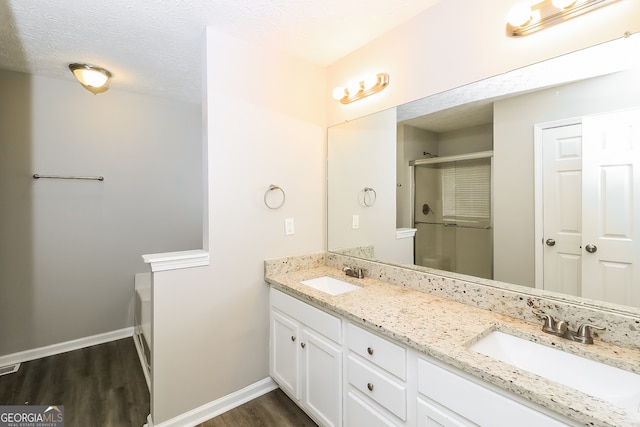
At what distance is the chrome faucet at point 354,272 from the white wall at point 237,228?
381 millimetres

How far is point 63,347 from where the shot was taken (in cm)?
256

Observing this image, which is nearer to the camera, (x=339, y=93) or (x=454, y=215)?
(x=454, y=215)

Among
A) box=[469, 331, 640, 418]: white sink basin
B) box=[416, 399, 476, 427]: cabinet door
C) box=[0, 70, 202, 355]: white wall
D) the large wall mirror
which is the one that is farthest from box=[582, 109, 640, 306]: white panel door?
box=[0, 70, 202, 355]: white wall

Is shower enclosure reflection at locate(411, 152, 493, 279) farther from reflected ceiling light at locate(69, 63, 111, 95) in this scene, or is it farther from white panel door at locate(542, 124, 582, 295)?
reflected ceiling light at locate(69, 63, 111, 95)

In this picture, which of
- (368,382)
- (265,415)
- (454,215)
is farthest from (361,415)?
(454,215)

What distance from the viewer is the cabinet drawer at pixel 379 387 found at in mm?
1167

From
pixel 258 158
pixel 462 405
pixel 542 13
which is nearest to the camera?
pixel 462 405

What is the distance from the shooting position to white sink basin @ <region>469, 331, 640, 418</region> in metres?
0.90

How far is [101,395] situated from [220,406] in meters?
0.90

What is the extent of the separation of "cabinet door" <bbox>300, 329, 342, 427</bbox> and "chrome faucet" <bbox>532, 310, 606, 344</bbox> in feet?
2.98

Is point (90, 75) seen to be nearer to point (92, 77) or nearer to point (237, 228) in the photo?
point (92, 77)

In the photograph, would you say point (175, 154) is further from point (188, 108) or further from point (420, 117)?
point (420, 117)

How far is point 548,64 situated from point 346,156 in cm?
130

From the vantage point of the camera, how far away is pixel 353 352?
140cm
